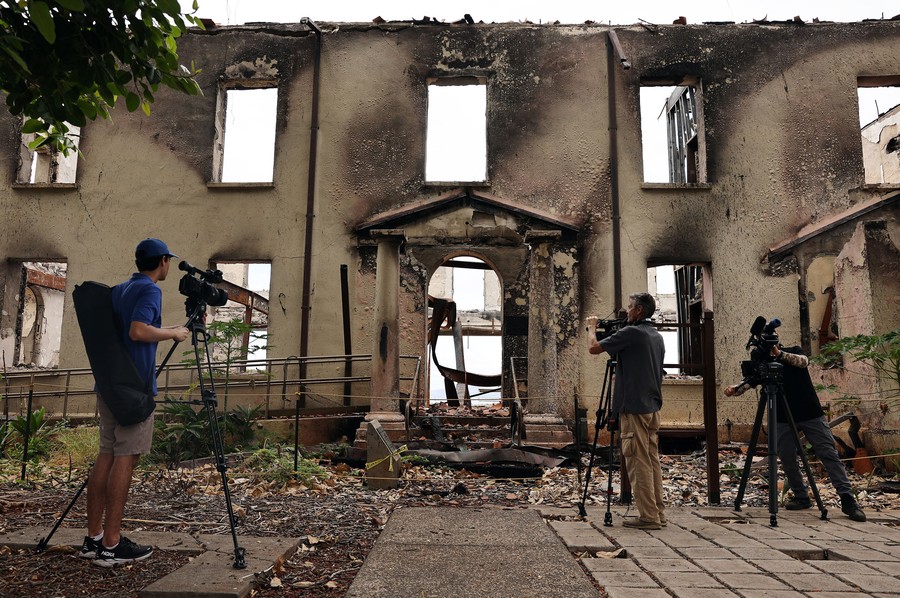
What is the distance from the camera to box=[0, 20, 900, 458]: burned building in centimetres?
1173

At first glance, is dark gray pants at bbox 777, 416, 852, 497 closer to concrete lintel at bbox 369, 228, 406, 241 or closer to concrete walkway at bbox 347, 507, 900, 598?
concrete walkway at bbox 347, 507, 900, 598

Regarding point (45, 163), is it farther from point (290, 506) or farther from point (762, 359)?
point (762, 359)

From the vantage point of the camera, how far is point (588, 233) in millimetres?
12031

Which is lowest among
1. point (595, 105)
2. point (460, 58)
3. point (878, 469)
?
point (878, 469)

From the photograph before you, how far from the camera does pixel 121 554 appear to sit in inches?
142

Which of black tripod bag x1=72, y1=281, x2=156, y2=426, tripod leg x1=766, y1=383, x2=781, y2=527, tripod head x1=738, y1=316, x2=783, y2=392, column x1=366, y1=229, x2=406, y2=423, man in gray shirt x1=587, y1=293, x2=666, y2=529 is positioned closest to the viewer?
black tripod bag x1=72, y1=281, x2=156, y2=426

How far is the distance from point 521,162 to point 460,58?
2.33 m

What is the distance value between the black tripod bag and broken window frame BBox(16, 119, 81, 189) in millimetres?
7332

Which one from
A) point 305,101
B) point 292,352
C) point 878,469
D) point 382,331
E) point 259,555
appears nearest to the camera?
point 259,555

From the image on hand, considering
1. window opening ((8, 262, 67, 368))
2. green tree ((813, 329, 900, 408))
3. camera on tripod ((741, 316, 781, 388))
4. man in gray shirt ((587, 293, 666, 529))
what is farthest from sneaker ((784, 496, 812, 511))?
window opening ((8, 262, 67, 368))

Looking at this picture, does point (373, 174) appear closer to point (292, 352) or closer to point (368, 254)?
point (368, 254)

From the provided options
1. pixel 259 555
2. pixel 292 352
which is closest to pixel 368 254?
pixel 292 352

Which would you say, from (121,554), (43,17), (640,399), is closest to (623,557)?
(640,399)

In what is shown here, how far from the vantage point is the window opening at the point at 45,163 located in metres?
12.8
